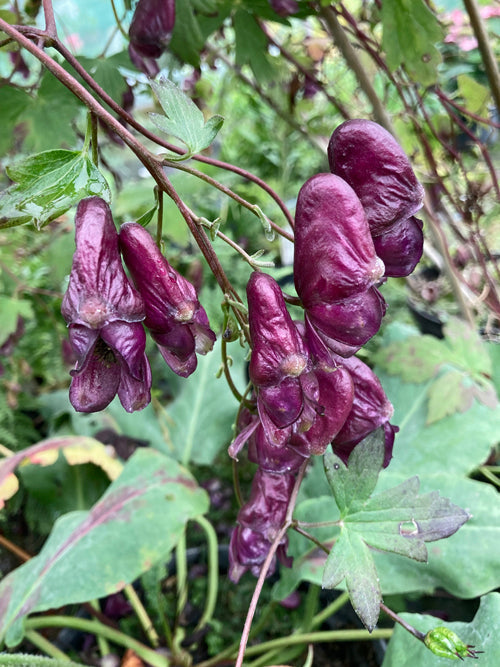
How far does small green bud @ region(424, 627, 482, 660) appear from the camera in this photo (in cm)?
44

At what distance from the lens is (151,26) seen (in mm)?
605

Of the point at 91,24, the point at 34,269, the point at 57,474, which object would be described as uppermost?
the point at 91,24

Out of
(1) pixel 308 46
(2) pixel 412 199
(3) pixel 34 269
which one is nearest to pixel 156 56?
(2) pixel 412 199

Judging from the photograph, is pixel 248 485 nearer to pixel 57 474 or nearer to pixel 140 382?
pixel 57 474

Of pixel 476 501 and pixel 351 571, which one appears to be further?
pixel 476 501

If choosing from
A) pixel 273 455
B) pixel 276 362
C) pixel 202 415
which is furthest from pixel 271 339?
pixel 202 415

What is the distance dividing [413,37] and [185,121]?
1.56ft

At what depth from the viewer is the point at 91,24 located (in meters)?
2.40

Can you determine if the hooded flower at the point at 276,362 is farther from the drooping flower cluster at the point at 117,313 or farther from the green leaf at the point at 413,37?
the green leaf at the point at 413,37

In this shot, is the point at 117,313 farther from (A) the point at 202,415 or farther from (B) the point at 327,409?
(A) the point at 202,415

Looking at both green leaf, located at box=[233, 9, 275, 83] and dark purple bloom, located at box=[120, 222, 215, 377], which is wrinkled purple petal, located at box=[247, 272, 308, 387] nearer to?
dark purple bloom, located at box=[120, 222, 215, 377]

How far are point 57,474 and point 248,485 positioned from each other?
0.45 m

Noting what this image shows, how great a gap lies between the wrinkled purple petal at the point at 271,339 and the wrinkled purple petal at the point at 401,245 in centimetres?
9

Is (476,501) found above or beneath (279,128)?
beneath
